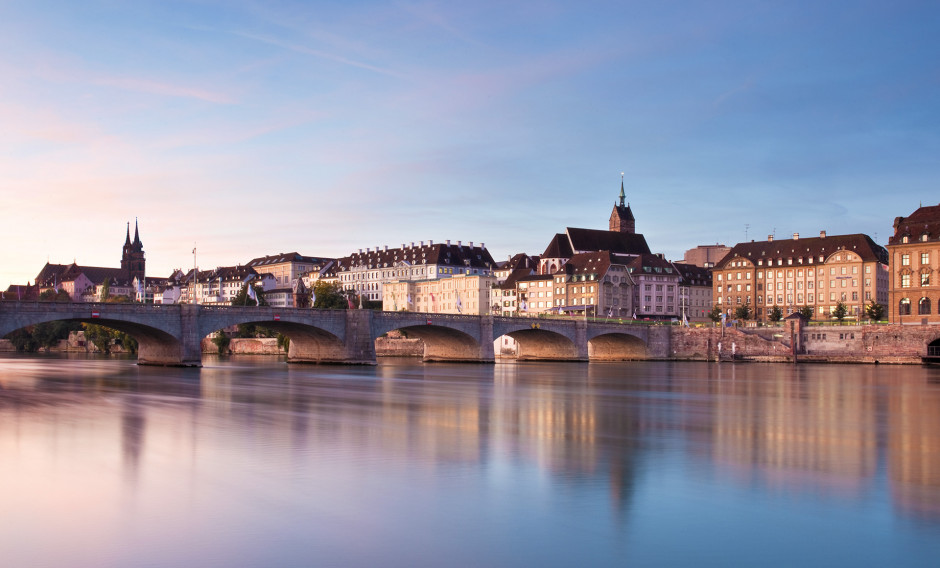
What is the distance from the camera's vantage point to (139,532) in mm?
14391

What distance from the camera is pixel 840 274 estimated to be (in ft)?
400

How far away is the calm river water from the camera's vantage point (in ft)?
44.0

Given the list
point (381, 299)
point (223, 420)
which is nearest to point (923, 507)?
point (223, 420)

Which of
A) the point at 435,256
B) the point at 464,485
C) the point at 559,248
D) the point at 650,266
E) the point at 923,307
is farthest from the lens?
the point at 435,256

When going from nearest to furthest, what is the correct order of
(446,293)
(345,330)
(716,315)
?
(345,330) → (716,315) → (446,293)

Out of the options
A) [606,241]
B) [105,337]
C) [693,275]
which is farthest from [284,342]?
[693,275]

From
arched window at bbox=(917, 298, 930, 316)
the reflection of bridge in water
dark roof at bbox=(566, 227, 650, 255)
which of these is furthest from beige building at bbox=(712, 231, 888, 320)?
the reflection of bridge in water

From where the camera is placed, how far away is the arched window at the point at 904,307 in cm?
9400

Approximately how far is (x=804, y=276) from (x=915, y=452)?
109m

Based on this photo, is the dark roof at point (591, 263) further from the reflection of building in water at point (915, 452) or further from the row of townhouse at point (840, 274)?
the reflection of building in water at point (915, 452)

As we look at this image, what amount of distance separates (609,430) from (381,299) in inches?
5809

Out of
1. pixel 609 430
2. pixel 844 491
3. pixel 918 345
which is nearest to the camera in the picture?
pixel 844 491

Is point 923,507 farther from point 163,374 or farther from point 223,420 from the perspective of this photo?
point 163,374

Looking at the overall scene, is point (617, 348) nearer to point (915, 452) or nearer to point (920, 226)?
point (920, 226)
